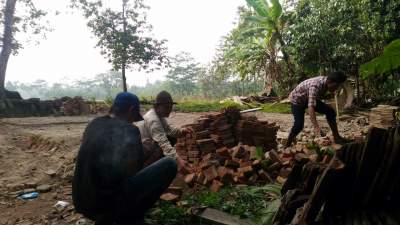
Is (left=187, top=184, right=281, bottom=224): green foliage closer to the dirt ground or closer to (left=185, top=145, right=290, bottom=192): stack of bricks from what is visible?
(left=185, top=145, right=290, bottom=192): stack of bricks

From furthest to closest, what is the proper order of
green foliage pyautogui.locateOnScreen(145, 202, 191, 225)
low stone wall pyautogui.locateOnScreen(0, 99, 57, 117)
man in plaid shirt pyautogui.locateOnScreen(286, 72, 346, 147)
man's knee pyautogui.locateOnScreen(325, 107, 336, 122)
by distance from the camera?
1. low stone wall pyautogui.locateOnScreen(0, 99, 57, 117)
2. man's knee pyautogui.locateOnScreen(325, 107, 336, 122)
3. man in plaid shirt pyautogui.locateOnScreen(286, 72, 346, 147)
4. green foliage pyautogui.locateOnScreen(145, 202, 191, 225)

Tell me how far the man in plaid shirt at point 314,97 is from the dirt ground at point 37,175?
10.6 feet

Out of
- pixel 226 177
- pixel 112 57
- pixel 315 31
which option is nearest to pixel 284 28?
pixel 315 31

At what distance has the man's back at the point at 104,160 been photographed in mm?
2777

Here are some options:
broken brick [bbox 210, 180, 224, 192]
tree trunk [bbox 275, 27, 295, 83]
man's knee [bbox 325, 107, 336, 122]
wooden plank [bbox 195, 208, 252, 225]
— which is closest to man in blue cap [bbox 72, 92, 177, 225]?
wooden plank [bbox 195, 208, 252, 225]

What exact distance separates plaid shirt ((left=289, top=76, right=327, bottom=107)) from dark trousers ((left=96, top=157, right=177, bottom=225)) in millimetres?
3080

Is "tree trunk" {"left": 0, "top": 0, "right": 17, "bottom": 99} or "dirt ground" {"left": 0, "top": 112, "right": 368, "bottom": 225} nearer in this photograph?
"dirt ground" {"left": 0, "top": 112, "right": 368, "bottom": 225}

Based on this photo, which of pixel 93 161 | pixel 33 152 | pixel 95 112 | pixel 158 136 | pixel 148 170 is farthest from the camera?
pixel 95 112

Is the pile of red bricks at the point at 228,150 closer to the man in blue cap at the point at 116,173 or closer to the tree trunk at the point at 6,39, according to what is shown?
the man in blue cap at the point at 116,173

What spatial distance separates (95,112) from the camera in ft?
53.2

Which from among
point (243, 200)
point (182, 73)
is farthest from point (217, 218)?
point (182, 73)

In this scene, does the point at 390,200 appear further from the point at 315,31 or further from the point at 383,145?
the point at 315,31

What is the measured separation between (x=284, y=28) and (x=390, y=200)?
593 inches

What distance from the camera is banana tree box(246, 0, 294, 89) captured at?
15.3m
